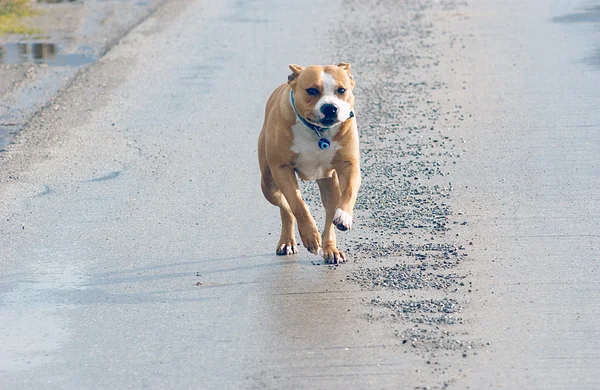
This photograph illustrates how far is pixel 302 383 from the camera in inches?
202

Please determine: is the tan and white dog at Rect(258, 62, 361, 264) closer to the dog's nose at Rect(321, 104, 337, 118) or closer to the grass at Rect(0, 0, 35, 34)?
the dog's nose at Rect(321, 104, 337, 118)

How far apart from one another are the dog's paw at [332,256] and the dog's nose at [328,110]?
937 millimetres

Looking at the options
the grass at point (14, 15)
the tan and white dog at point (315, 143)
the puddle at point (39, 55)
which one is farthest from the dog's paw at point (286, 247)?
the grass at point (14, 15)

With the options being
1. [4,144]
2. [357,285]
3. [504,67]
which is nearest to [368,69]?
[504,67]

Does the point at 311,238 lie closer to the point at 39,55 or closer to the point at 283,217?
the point at 283,217

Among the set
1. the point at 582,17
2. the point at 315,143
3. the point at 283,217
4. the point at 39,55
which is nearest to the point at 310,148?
the point at 315,143

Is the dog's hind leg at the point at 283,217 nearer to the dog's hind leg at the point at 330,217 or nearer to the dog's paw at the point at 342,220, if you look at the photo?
the dog's hind leg at the point at 330,217

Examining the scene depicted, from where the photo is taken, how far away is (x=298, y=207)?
659 cm

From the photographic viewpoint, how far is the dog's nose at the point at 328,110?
20.9 ft

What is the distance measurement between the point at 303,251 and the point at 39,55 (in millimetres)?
8139

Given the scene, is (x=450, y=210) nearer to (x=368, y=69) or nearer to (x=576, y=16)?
(x=368, y=69)

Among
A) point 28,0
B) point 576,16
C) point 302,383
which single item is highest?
point 302,383

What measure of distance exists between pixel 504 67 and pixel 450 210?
5367mm

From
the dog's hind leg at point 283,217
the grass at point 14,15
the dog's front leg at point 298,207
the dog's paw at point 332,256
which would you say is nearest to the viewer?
the dog's front leg at point 298,207
